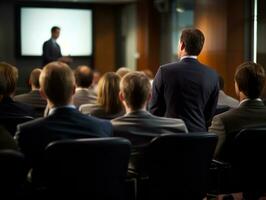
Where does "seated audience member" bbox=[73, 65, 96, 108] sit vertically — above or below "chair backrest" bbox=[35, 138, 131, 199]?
above

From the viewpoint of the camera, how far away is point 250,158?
132 inches

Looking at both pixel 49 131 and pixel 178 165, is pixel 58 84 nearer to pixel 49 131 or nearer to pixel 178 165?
pixel 49 131

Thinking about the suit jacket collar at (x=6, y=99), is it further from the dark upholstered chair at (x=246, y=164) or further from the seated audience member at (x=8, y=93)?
the dark upholstered chair at (x=246, y=164)

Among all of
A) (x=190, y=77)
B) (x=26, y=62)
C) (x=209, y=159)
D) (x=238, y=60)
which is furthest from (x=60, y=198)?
(x=26, y=62)

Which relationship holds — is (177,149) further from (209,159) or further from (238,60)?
(238,60)

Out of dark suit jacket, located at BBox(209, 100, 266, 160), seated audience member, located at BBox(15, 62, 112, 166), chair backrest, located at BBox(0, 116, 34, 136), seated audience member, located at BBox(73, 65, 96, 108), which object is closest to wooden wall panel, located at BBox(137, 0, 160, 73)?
seated audience member, located at BBox(73, 65, 96, 108)

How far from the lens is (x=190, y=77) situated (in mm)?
3750

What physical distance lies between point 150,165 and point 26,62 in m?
10.1

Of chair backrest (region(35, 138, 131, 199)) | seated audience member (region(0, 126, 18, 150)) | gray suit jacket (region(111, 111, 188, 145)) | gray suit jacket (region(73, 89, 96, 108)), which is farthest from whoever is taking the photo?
gray suit jacket (region(73, 89, 96, 108))

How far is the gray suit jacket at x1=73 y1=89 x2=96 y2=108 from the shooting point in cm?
513

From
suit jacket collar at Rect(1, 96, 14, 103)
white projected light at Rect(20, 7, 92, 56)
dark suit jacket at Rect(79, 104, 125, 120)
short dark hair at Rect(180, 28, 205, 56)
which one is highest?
white projected light at Rect(20, 7, 92, 56)

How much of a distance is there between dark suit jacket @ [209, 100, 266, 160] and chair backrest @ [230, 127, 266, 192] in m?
0.08

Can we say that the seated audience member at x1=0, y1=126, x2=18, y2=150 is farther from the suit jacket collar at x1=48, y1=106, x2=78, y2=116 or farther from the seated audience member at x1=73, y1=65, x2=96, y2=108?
the seated audience member at x1=73, y1=65, x2=96, y2=108

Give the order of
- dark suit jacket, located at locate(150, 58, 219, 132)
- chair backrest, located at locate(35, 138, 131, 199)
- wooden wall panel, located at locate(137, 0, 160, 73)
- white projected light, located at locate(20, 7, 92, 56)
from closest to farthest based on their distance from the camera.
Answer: chair backrest, located at locate(35, 138, 131, 199) < dark suit jacket, located at locate(150, 58, 219, 132) < wooden wall panel, located at locate(137, 0, 160, 73) < white projected light, located at locate(20, 7, 92, 56)
